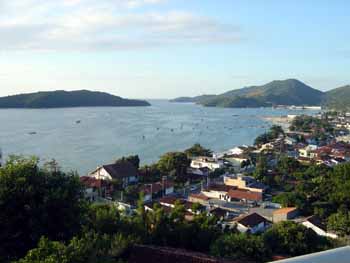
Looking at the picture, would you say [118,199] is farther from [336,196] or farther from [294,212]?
[336,196]

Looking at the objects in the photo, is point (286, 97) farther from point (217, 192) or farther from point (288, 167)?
point (217, 192)

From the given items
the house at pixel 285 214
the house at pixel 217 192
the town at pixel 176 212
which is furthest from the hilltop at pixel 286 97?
the house at pixel 285 214

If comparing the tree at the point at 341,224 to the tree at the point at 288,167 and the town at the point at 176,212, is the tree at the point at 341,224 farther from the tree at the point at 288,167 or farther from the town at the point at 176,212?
the tree at the point at 288,167

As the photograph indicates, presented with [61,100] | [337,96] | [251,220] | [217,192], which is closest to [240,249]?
[251,220]

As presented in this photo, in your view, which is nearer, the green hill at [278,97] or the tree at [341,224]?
the tree at [341,224]

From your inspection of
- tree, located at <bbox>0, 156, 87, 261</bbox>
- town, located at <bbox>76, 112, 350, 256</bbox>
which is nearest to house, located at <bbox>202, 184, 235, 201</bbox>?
town, located at <bbox>76, 112, 350, 256</bbox>

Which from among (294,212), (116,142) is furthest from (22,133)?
(294,212)

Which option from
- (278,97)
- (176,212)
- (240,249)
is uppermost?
(278,97)
